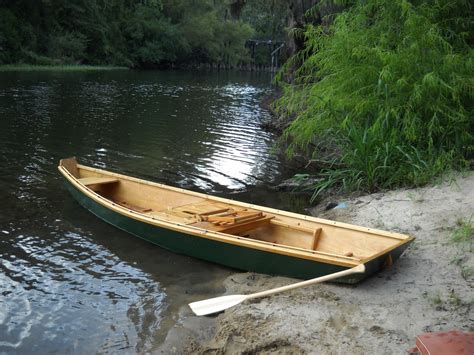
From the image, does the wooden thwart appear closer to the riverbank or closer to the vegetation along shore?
the vegetation along shore

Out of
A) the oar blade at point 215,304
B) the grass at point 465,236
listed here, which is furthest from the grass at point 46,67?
the grass at point 465,236

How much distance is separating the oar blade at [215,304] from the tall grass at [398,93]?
3.97 m

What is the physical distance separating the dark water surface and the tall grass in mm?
1798

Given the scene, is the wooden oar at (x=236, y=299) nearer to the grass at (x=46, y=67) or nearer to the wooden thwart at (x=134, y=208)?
the wooden thwart at (x=134, y=208)

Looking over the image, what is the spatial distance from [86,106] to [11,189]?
12.6m

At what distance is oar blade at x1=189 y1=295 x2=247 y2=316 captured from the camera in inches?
207

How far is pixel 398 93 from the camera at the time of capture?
8680 mm

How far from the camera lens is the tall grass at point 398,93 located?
838 centimetres

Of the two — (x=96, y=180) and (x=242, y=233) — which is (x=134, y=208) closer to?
(x=96, y=180)

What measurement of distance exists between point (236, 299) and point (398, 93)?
5003 millimetres

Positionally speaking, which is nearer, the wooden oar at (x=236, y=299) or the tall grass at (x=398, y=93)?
the wooden oar at (x=236, y=299)

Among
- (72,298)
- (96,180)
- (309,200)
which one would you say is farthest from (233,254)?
(96,180)

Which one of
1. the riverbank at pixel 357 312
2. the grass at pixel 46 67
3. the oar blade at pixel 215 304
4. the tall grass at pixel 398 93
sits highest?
the tall grass at pixel 398 93

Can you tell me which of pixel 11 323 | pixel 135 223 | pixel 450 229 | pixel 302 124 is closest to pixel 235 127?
pixel 302 124
